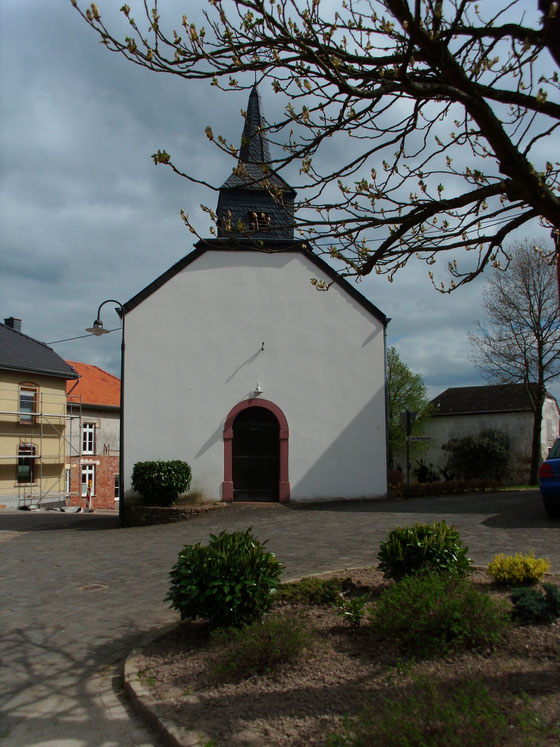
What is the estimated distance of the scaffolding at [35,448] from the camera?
102 feet

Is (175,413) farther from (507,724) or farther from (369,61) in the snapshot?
(507,724)

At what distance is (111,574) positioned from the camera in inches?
345

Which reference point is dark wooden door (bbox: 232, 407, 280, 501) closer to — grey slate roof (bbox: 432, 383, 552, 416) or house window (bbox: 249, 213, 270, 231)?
house window (bbox: 249, 213, 270, 231)

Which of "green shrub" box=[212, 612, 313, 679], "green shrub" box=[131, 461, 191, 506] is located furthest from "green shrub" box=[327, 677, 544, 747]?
"green shrub" box=[131, 461, 191, 506]

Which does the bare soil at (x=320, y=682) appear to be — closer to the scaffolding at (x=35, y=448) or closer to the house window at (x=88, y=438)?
the scaffolding at (x=35, y=448)

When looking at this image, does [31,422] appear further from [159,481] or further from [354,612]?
[354,612]

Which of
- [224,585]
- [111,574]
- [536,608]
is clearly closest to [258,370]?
[111,574]

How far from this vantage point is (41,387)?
110 ft

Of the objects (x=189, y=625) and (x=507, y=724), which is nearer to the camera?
(x=507, y=724)

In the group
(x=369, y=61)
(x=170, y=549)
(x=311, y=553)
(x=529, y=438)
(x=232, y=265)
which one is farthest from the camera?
(x=529, y=438)

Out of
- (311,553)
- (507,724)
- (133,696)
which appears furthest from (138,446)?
(507,724)

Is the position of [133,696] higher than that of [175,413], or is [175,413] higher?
[175,413]

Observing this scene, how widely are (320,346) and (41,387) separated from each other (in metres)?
21.5

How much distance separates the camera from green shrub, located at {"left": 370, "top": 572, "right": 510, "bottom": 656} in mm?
4316
